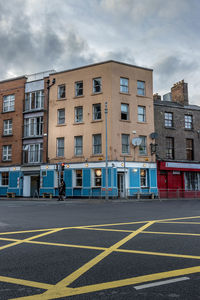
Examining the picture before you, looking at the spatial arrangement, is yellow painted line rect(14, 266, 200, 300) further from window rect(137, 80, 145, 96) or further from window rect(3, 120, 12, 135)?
window rect(3, 120, 12, 135)

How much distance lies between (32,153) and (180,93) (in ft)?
64.6

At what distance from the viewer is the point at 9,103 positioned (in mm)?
31969

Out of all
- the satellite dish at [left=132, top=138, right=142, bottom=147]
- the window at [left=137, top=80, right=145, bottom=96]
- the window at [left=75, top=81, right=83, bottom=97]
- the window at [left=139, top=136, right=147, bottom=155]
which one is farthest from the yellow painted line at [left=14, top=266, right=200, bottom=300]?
the window at [left=75, top=81, right=83, bottom=97]

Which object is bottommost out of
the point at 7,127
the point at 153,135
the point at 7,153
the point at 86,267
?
the point at 86,267

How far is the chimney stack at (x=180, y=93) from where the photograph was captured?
31.3 metres

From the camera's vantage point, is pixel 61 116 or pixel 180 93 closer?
pixel 61 116

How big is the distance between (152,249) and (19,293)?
9.66ft

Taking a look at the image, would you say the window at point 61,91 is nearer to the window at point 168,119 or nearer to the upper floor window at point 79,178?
the upper floor window at point 79,178

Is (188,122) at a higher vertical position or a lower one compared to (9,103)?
lower

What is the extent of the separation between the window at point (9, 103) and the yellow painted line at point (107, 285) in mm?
30981

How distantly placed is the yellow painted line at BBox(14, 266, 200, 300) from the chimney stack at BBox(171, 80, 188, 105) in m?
30.0

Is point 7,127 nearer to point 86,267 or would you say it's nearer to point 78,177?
point 78,177

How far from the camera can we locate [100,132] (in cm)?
2631

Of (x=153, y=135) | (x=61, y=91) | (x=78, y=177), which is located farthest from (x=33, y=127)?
(x=153, y=135)
